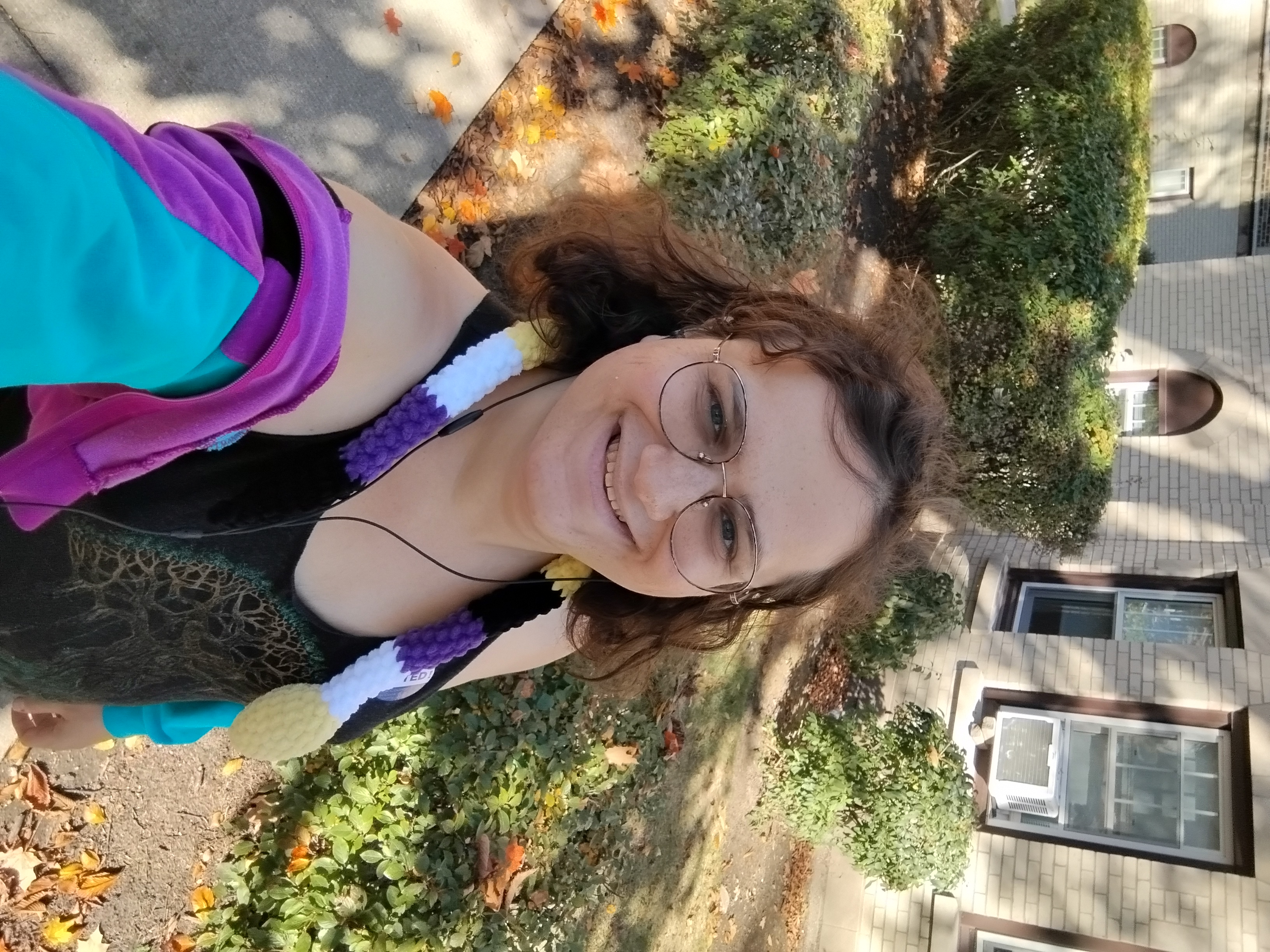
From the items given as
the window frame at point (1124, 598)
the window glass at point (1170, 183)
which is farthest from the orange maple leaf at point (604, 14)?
the window glass at point (1170, 183)

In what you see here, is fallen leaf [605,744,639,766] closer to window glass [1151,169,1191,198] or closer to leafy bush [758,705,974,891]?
leafy bush [758,705,974,891]

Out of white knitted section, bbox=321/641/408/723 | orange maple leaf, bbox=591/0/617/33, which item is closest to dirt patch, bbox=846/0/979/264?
orange maple leaf, bbox=591/0/617/33

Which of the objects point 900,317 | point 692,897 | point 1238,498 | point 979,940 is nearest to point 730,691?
point 692,897

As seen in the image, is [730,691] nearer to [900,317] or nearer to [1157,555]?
[900,317]

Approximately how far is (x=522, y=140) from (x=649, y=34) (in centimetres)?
164

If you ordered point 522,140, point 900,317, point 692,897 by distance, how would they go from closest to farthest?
point 900,317 < point 522,140 < point 692,897

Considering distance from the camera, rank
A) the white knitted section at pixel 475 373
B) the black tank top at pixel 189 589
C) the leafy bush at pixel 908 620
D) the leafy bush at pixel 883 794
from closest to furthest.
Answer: the black tank top at pixel 189 589 → the white knitted section at pixel 475 373 → the leafy bush at pixel 883 794 → the leafy bush at pixel 908 620

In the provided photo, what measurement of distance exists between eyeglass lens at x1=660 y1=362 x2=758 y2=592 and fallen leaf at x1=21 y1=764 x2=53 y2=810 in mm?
2615

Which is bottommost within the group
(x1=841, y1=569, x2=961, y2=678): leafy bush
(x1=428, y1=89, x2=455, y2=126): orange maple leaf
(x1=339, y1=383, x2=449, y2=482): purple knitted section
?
(x1=339, y1=383, x2=449, y2=482): purple knitted section

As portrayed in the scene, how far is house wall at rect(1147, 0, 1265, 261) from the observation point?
41.3ft

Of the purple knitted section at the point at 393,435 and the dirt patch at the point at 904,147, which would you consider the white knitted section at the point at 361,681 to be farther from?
the dirt patch at the point at 904,147

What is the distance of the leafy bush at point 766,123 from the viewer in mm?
5441

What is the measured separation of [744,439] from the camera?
2.10 meters

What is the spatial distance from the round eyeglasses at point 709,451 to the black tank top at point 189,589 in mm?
493
